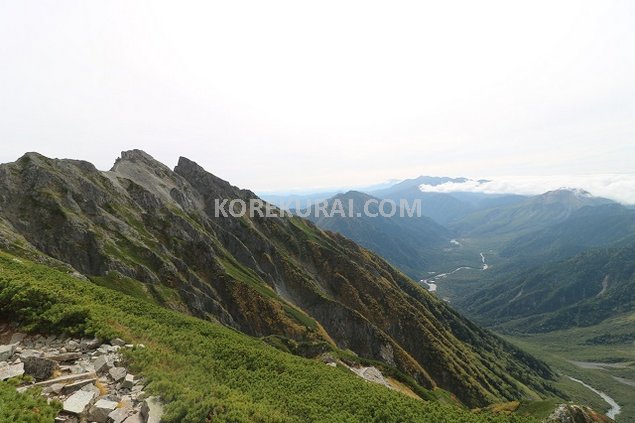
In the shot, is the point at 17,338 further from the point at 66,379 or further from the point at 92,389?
the point at 92,389

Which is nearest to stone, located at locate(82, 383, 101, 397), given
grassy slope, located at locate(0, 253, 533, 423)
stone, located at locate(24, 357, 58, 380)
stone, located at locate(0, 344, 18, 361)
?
grassy slope, located at locate(0, 253, 533, 423)

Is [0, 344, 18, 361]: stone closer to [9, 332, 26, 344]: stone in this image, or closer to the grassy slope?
[9, 332, 26, 344]: stone

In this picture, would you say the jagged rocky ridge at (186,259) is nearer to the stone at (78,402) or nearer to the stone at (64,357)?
the stone at (64,357)

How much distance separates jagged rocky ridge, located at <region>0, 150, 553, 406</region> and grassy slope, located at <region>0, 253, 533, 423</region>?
55.7 m

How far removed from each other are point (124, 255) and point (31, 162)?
1810 inches

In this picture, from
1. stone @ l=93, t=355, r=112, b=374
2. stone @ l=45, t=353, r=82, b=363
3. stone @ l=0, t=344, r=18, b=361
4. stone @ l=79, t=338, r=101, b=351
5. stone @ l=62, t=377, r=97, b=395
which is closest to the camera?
stone @ l=62, t=377, r=97, b=395

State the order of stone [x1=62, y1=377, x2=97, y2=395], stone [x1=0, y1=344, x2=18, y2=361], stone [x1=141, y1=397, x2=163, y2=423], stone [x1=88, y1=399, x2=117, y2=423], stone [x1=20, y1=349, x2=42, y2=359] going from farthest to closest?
stone [x1=20, y1=349, x2=42, y2=359] → stone [x1=0, y1=344, x2=18, y2=361] → stone [x1=62, y1=377, x2=97, y2=395] → stone [x1=141, y1=397, x2=163, y2=423] → stone [x1=88, y1=399, x2=117, y2=423]

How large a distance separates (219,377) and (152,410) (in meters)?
9.78

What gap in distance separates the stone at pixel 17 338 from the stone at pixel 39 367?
5549 millimetres

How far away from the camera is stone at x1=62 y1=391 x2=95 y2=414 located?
850 inches

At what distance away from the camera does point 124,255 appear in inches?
4181

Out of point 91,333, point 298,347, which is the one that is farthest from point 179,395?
point 298,347

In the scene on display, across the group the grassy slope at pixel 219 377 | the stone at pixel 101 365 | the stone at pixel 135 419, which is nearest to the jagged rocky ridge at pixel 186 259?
the grassy slope at pixel 219 377

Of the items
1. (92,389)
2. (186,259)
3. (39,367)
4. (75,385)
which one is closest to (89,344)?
(39,367)
